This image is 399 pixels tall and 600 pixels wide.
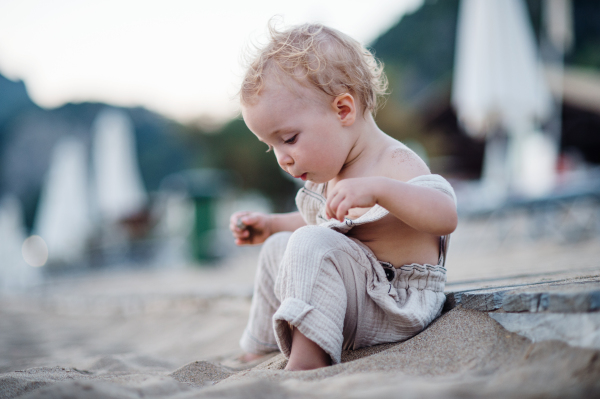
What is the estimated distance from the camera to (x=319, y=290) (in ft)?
4.29

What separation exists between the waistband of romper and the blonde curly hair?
619 millimetres

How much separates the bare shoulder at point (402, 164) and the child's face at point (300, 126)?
0.17m

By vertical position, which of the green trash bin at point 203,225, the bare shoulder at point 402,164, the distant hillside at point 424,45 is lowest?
the green trash bin at point 203,225

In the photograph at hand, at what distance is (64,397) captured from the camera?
0.92 metres

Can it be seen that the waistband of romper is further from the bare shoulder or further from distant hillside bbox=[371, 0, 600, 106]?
distant hillside bbox=[371, 0, 600, 106]

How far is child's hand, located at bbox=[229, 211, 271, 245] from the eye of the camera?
1.97 metres

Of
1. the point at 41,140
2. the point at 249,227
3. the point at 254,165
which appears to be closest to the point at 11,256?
the point at 249,227

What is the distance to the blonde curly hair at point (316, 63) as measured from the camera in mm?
1547

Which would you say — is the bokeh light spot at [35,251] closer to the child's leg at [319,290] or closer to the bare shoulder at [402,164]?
the child's leg at [319,290]

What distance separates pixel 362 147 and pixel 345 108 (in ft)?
0.52

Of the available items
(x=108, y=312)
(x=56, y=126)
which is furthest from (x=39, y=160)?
(x=108, y=312)

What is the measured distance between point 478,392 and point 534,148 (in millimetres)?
8793

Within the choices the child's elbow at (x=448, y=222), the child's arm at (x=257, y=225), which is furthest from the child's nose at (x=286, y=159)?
the child's elbow at (x=448, y=222)

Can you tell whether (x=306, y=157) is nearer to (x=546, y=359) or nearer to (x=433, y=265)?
(x=433, y=265)
